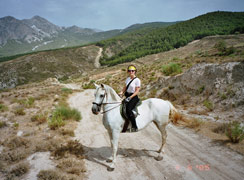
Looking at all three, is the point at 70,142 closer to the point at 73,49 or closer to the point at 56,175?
the point at 56,175

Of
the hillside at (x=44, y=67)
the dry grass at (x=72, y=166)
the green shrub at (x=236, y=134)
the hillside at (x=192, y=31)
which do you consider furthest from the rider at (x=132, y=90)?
the hillside at (x=44, y=67)

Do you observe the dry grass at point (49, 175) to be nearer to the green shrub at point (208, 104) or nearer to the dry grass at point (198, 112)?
the dry grass at point (198, 112)

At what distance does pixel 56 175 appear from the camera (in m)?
3.66

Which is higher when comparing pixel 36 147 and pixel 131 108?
pixel 131 108

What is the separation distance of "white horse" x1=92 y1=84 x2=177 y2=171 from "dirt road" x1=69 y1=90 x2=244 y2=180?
0.39 metres

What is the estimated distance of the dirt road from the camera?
3.95 metres

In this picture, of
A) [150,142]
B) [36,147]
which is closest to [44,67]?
[36,147]

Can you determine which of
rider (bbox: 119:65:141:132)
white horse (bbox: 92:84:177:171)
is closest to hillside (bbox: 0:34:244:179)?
white horse (bbox: 92:84:177:171)

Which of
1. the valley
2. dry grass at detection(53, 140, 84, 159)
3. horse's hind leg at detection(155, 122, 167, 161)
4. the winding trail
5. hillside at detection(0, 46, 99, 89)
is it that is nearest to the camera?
the valley

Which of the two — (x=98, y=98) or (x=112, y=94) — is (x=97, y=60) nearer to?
(x=112, y=94)

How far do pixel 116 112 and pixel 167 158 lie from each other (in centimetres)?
255

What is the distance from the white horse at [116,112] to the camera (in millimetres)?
4090

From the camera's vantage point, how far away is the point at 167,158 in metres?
4.70

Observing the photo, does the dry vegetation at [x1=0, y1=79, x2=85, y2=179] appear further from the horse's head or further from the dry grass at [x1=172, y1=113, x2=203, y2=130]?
the dry grass at [x1=172, y1=113, x2=203, y2=130]
